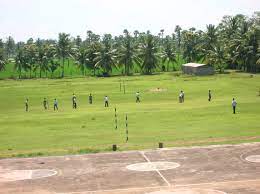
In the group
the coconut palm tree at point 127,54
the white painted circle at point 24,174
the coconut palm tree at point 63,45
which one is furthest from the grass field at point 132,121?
the coconut palm tree at point 63,45

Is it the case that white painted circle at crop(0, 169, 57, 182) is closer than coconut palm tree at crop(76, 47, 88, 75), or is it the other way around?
white painted circle at crop(0, 169, 57, 182)

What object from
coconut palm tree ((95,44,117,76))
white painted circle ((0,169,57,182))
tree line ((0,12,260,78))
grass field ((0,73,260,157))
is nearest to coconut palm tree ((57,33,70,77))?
tree line ((0,12,260,78))

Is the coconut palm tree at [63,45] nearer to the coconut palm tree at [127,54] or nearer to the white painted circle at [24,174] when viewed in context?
the coconut palm tree at [127,54]

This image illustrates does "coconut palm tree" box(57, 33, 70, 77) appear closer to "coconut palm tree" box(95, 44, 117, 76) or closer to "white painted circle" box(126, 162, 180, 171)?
"coconut palm tree" box(95, 44, 117, 76)

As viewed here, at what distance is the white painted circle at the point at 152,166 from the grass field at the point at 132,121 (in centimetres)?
525

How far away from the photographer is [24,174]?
27547mm

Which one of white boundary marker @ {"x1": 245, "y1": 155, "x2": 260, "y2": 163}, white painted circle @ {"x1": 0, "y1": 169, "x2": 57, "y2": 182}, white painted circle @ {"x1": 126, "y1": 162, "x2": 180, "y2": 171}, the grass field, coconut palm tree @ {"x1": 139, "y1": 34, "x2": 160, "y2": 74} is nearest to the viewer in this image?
white painted circle @ {"x1": 0, "y1": 169, "x2": 57, "y2": 182}

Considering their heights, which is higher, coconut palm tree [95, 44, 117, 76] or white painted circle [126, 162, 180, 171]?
coconut palm tree [95, 44, 117, 76]

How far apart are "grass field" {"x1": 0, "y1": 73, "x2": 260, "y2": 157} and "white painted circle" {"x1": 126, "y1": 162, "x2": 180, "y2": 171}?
5247mm

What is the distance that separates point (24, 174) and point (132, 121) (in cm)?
2013

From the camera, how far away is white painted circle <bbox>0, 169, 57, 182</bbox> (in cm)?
2675

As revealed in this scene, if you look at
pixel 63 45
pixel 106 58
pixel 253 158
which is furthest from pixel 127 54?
pixel 253 158

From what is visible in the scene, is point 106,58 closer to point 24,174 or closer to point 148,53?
point 148,53

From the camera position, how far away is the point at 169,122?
4528 centimetres
